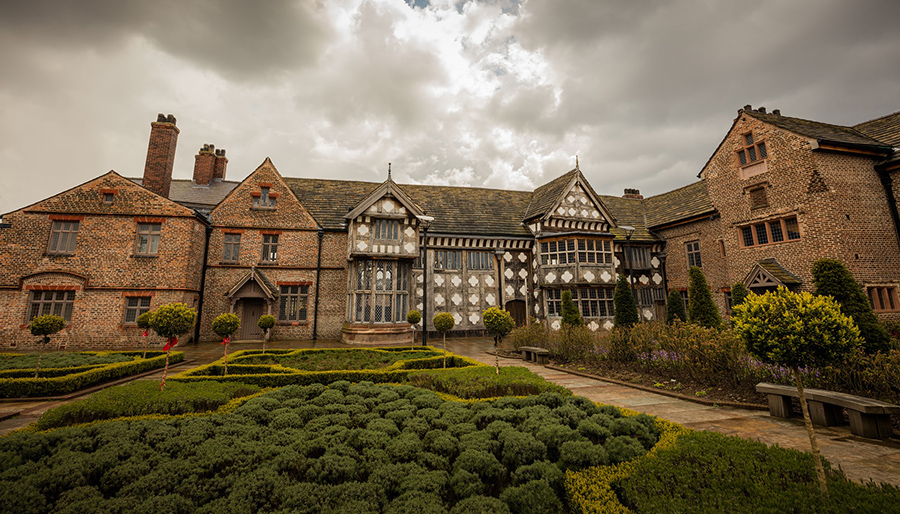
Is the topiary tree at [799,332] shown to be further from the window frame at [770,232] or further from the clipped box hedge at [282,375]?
the window frame at [770,232]

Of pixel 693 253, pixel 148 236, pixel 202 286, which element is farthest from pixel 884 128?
pixel 148 236

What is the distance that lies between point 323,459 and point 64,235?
23.4 meters

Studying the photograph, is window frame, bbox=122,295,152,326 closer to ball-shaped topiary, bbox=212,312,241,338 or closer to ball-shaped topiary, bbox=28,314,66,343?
ball-shaped topiary, bbox=28,314,66,343

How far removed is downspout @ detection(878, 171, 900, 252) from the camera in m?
15.7

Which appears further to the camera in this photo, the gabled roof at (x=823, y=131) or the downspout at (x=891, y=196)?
the gabled roof at (x=823, y=131)

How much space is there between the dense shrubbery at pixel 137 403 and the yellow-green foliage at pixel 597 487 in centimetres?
656

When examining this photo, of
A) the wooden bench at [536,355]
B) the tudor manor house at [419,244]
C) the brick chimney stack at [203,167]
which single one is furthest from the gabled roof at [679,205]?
the brick chimney stack at [203,167]

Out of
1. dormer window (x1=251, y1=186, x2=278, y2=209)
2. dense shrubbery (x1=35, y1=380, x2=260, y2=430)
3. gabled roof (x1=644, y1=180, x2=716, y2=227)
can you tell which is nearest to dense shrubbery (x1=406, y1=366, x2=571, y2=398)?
dense shrubbery (x1=35, y1=380, x2=260, y2=430)

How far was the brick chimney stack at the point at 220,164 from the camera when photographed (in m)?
29.3

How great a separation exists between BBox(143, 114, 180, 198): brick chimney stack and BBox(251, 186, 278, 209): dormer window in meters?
5.91

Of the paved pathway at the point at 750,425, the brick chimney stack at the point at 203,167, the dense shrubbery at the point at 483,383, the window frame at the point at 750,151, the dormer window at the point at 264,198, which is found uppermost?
the brick chimney stack at the point at 203,167

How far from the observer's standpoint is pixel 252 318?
1947 cm

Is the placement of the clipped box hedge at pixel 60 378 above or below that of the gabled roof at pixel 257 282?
below

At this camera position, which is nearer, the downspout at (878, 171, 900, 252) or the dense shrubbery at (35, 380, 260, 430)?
the dense shrubbery at (35, 380, 260, 430)
